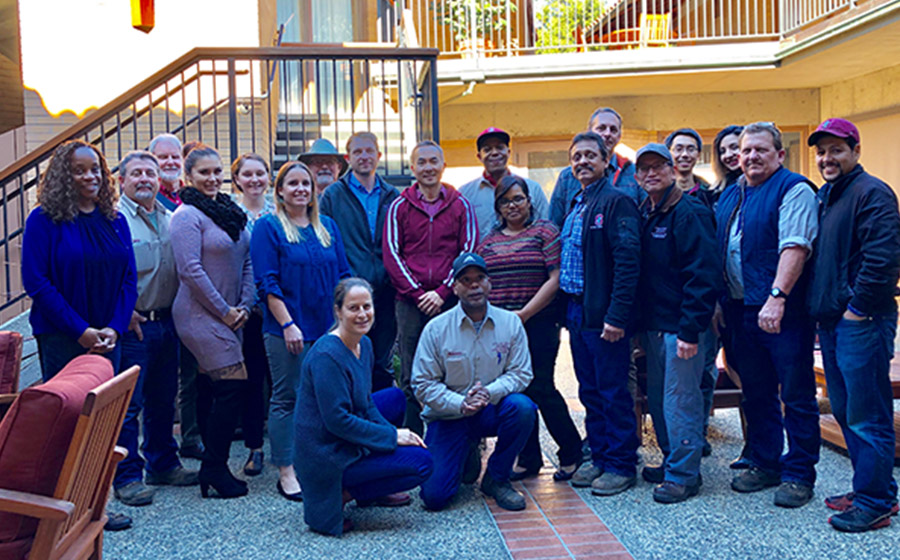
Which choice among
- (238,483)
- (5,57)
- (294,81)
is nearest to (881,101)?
(294,81)

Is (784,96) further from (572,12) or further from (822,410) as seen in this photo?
(822,410)

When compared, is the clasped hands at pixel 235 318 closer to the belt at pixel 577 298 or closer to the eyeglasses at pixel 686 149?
the belt at pixel 577 298

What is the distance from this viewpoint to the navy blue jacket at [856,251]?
3.94 meters

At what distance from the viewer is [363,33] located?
13.0 metres

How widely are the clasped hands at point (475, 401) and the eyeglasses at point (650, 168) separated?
143 centimetres

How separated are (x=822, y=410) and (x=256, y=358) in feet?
13.5

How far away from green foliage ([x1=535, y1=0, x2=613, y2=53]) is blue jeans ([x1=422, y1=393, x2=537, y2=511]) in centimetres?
854

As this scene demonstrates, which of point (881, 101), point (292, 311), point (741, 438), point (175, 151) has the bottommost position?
point (741, 438)

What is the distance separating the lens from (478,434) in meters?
4.70

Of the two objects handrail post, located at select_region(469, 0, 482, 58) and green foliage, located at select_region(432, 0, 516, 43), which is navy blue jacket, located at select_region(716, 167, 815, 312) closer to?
handrail post, located at select_region(469, 0, 482, 58)

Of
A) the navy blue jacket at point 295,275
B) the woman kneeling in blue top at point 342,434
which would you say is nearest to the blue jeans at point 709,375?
the woman kneeling in blue top at point 342,434

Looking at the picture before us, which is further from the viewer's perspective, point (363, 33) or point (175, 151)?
point (363, 33)

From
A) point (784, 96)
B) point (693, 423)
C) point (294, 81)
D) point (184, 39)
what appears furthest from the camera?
point (784, 96)

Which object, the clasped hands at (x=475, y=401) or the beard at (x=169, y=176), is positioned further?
the beard at (x=169, y=176)
